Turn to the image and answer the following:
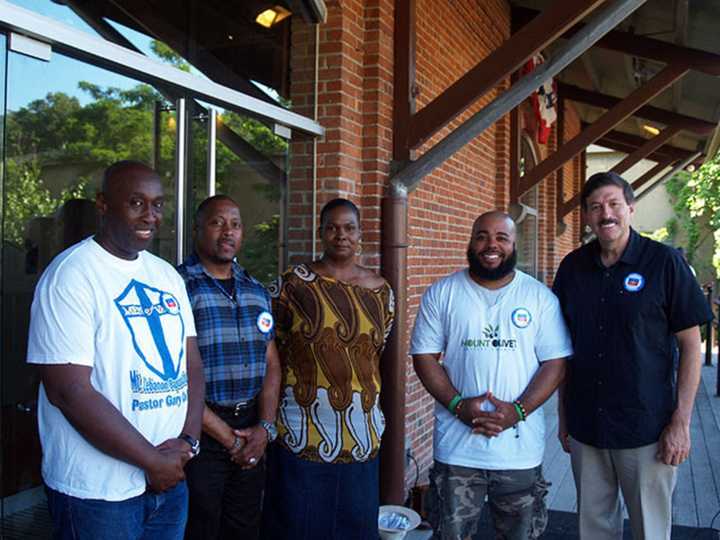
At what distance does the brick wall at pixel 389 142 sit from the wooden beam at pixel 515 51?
52 cm

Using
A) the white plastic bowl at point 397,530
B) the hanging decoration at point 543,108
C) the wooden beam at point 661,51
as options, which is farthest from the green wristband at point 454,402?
the hanging decoration at point 543,108

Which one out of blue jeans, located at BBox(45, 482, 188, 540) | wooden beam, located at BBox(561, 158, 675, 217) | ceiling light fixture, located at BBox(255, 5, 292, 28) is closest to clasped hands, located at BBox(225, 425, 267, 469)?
blue jeans, located at BBox(45, 482, 188, 540)

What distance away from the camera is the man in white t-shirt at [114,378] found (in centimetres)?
205

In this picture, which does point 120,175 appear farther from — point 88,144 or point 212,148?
point 212,148

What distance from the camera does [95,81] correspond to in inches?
114

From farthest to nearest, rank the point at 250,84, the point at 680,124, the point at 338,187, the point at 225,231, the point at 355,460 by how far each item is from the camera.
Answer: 1. the point at 680,124
2. the point at 338,187
3. the point at 250,84
4. the point at 355,460
5. the point at 225,231

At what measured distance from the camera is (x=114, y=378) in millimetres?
2125

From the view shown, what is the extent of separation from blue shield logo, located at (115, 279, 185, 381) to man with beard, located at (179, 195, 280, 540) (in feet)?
1.22

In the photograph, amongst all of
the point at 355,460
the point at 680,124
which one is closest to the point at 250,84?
the point at 355,460

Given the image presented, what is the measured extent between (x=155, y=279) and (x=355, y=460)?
1255 mm

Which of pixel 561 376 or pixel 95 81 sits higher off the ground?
pixel 95 81

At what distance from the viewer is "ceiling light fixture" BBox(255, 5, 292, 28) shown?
403 cm

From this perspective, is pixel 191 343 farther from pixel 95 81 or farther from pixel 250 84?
pixel 250 84

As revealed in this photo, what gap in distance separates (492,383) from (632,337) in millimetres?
613
